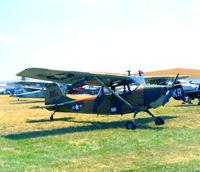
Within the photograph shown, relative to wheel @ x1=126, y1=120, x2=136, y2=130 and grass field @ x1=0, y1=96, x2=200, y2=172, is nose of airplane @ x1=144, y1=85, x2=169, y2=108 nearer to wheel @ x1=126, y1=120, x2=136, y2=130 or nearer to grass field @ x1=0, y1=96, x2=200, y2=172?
wheel @ x1=126, y1=120, x2=136, y2=130

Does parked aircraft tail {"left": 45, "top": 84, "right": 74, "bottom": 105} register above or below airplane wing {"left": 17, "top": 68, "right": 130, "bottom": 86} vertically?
below

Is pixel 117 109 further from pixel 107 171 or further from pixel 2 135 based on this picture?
pixel 107 171

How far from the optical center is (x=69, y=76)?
10102 mm

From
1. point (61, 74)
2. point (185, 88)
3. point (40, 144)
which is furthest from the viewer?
point (185, 88)

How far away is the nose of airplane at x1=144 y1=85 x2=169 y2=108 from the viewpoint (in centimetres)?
975

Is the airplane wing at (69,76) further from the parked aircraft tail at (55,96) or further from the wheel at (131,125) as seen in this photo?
the wheel at (131,125)

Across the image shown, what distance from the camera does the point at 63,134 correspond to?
8.87m

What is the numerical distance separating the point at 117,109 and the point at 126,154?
488 cm

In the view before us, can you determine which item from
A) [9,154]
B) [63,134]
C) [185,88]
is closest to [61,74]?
[63,134]

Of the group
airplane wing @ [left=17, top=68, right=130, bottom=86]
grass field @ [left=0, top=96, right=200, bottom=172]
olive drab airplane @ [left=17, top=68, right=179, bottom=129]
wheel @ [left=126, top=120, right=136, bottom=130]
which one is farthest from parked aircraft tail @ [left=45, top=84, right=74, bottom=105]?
wheel @ [left=126, top=120, right=136, bottom=130]

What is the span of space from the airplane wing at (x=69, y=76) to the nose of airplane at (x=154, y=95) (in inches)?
48.1

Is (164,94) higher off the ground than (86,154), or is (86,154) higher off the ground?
(164,94)

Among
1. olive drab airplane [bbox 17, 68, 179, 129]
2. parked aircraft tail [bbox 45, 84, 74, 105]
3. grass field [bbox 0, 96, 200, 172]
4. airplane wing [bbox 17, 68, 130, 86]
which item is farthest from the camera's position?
parked aircraft tail [bbox 45, 84, 74, 105]

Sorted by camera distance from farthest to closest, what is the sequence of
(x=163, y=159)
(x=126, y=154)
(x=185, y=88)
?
(x=185, y=88), (x=126, y=154), (x=163, y=159)
